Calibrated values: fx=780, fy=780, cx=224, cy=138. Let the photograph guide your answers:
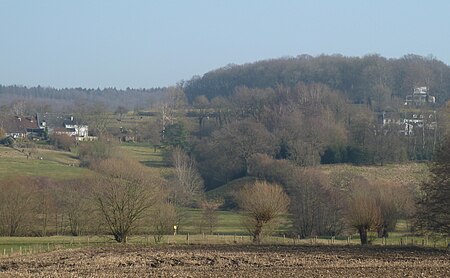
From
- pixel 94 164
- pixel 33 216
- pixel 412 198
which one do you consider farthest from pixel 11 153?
pixel 412 198

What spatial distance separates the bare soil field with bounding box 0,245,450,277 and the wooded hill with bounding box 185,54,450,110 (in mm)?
84820

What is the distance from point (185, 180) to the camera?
247 ft

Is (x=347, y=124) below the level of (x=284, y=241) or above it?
above

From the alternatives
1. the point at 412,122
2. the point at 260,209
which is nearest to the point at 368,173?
the point at 412,122

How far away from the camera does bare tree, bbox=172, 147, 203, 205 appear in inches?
2784

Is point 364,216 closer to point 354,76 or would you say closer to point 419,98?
point 419,98

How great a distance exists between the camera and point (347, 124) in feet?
322

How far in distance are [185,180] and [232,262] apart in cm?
4090

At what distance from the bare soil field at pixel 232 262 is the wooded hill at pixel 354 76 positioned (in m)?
84.8

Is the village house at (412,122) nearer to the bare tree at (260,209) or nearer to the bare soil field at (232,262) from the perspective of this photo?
the bare tree at (260,209)

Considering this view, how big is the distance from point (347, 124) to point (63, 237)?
53108 mm

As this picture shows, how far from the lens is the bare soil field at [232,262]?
99.2ft

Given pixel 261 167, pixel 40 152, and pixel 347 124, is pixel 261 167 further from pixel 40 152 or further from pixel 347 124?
pixel 40 152

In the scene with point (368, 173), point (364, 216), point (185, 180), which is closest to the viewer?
point (364, 216)
